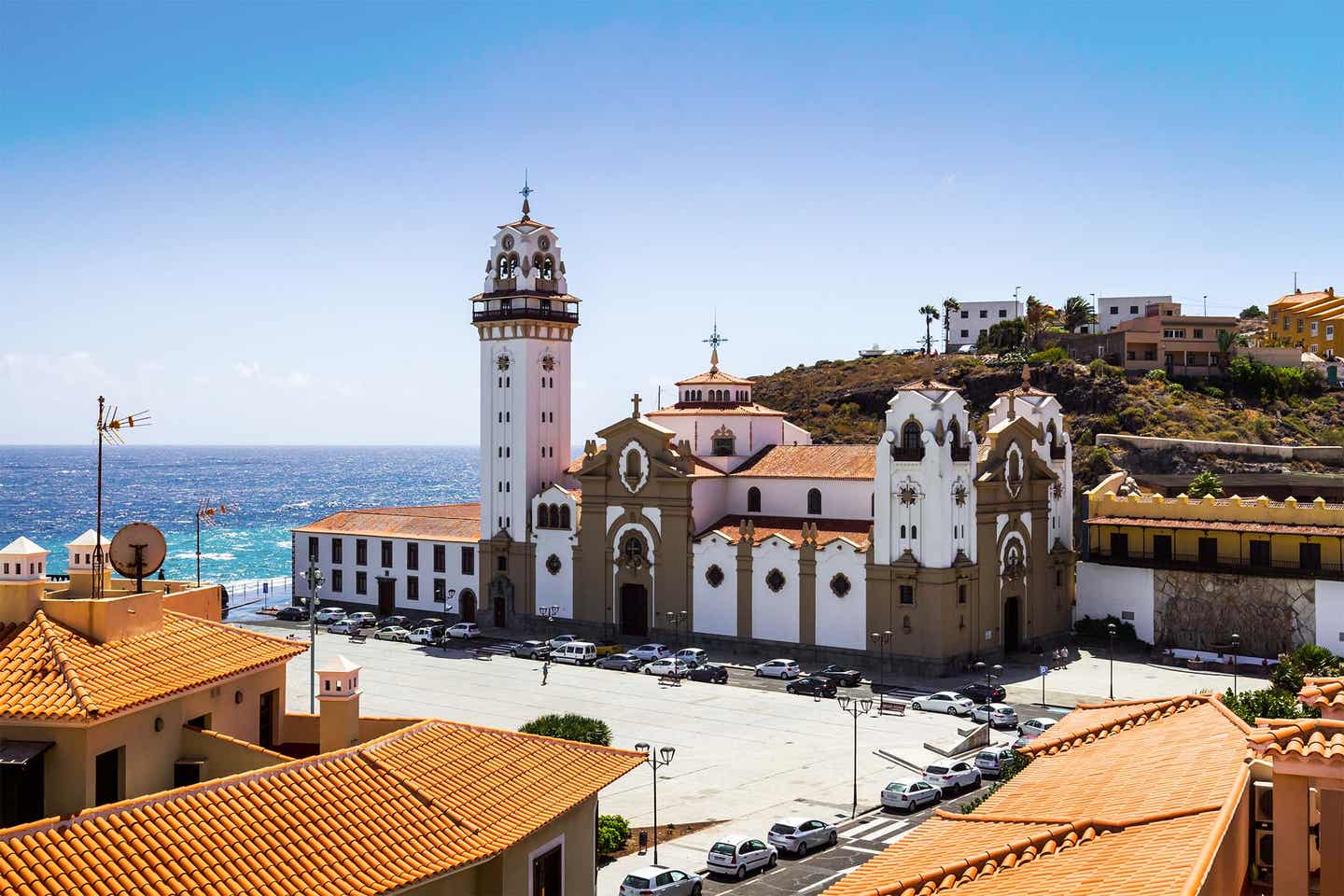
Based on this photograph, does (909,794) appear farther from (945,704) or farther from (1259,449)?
(1259,449)

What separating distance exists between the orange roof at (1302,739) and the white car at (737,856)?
64.6 feet

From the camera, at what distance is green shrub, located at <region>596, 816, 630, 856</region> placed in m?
34.2

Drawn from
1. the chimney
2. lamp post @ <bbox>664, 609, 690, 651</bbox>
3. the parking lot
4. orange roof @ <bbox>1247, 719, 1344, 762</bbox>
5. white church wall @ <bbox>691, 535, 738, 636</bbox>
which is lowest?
the parking lot

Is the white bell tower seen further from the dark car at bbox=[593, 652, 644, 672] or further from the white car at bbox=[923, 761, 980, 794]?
the white car at bbox=[923, 761, 980, 794]

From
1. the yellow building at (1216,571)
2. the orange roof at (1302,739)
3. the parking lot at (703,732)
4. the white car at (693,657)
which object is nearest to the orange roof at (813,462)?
the white car at (693,657)

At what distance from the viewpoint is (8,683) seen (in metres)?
19.6

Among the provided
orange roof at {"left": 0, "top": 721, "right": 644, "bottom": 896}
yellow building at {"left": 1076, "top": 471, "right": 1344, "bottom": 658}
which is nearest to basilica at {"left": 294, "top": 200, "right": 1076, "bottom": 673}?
yellow building at {"left": 1076, "top": 471, "right": 1344, "bottom": 658}

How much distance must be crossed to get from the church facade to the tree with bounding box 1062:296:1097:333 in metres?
60.7

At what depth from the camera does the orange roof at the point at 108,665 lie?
1917cm

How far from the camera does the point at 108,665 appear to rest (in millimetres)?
20891

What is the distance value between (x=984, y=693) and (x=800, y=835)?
2078 cm

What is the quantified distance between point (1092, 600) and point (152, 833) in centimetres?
5849

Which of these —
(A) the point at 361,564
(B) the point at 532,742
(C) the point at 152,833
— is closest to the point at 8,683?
(C) the point at 152,833

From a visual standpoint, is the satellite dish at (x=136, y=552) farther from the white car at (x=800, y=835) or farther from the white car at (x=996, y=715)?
the white car at (x=996, y=715)
